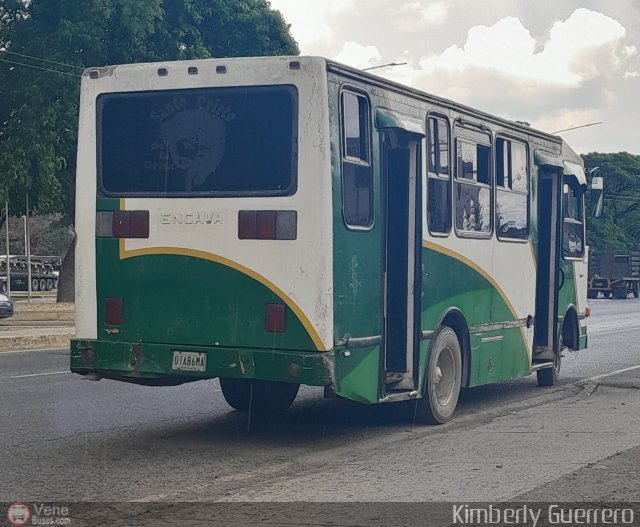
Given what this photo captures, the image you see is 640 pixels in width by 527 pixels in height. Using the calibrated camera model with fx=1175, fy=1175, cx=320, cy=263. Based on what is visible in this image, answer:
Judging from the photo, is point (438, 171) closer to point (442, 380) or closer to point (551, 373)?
point (442, 380)

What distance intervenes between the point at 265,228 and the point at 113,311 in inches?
58.5

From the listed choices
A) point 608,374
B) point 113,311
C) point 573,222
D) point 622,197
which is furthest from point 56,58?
point 622,197

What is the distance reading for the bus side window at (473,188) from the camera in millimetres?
11055

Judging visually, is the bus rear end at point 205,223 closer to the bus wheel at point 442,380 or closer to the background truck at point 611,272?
the bus wheel at point 442,380

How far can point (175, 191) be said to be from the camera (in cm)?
938

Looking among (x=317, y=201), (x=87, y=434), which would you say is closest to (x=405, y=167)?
(x=317, y=201)

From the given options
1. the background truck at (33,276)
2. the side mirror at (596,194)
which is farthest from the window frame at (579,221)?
the background truck at (33,276)

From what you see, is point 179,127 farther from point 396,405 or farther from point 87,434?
point 396,405

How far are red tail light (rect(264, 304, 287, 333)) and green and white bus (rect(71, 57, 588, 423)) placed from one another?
0.01m

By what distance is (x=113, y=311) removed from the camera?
9523 millimetres

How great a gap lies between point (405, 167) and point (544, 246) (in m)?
3.87

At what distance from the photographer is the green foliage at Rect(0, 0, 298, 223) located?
1121 inches

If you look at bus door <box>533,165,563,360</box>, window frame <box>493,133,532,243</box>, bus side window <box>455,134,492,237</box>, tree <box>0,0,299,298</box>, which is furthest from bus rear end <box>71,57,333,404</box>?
tree <box>0,0,299,298</box>

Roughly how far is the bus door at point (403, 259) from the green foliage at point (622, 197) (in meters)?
68.2
